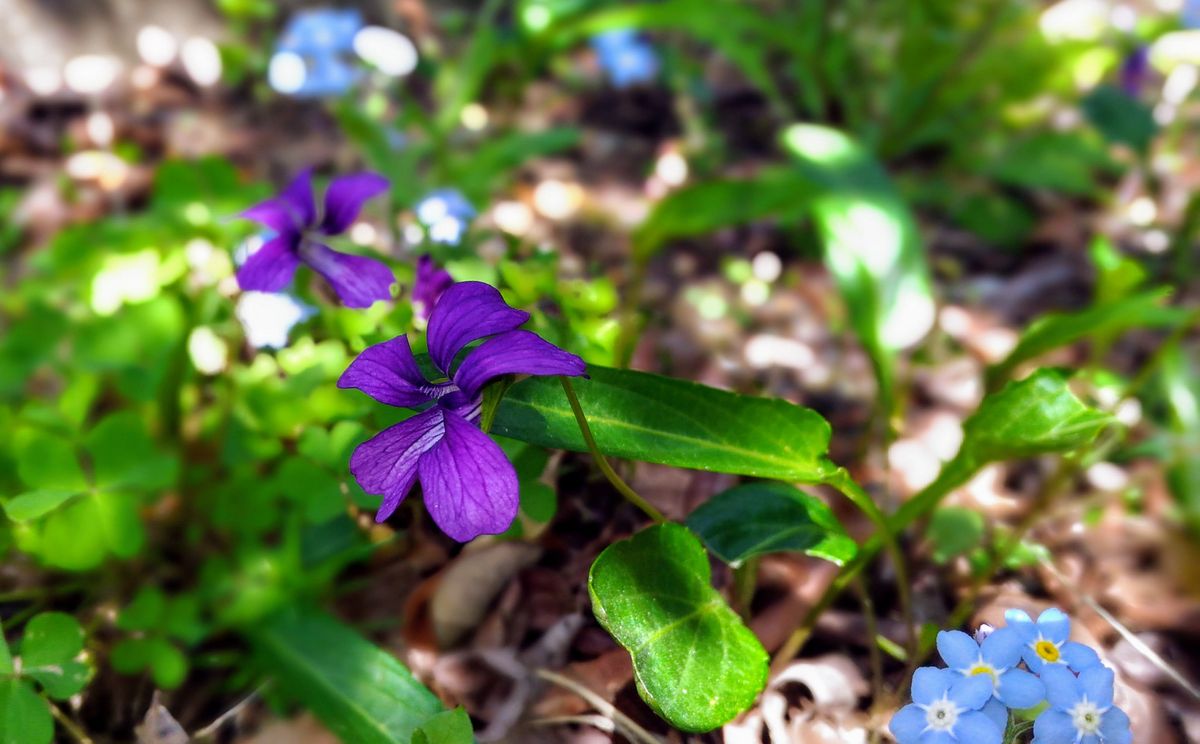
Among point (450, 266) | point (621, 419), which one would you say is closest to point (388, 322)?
point (450, 266)

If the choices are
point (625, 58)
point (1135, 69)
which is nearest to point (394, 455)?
point (625, 58)

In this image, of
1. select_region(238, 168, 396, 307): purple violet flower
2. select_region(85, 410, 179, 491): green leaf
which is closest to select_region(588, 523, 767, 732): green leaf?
select_region(238, 168, 396, 307): purple violet flower

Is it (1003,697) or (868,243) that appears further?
(868,243)

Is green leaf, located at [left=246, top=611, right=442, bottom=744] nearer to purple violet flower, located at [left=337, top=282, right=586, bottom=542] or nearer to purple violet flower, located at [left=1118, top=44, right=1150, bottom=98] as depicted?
purple violet flower, located at [left=337, top=282, right=586, bottom=542]

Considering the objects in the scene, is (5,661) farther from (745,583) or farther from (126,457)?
(745,583)

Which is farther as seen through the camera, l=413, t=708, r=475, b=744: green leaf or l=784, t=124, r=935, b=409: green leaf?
l=784, t=124, r=935, b=409: green leaf

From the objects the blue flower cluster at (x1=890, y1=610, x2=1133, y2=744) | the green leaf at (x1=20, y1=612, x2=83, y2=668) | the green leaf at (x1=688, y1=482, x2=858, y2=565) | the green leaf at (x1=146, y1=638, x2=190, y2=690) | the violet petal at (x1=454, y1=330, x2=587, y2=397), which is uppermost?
the violet petal at (x1=454, y1=330, x2=587, y2=397)
